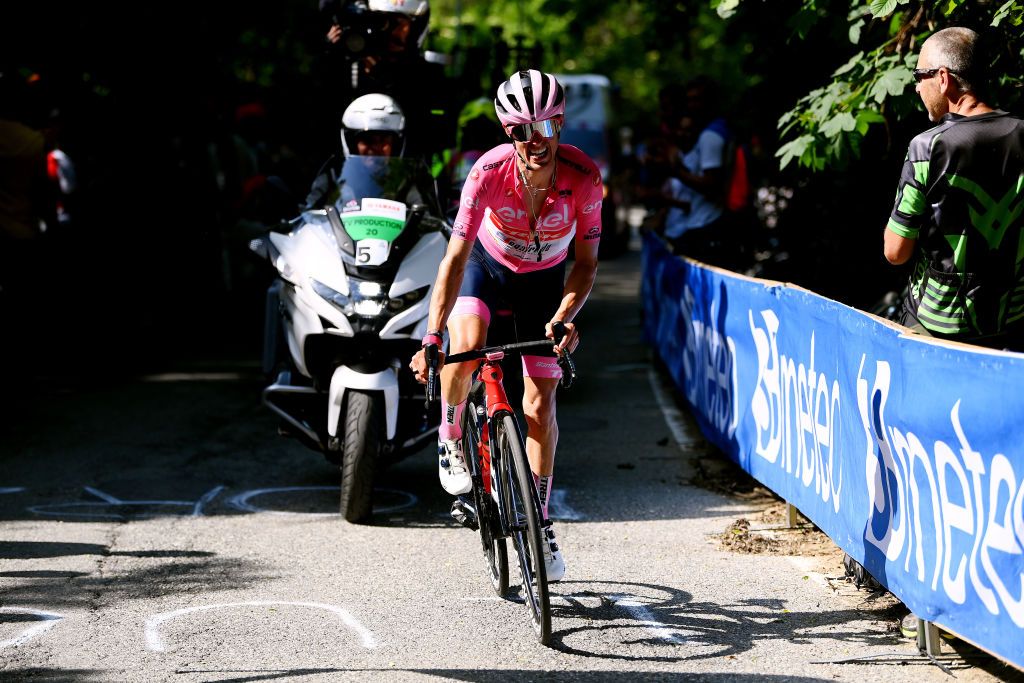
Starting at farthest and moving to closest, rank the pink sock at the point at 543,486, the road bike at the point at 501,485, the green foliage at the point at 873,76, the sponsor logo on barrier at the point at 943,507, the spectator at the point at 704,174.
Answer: the spectator at the point at 704,174 < the green foliage at the point at 873,76 < the pink sock at the point at 543,486 < the road bike at the point at 501,485 < the sponsor logo on barrier at the point at 943,507

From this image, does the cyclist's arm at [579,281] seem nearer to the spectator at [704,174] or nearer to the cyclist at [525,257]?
the cyclist at [525,257]

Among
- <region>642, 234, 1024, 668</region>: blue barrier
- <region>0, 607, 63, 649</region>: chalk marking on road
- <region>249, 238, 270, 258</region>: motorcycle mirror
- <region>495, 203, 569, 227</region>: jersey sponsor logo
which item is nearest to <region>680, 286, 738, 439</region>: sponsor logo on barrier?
<region>642, 234, 1024, 668</region>: blue barrier

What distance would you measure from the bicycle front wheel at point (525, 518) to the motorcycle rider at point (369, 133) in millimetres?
3130

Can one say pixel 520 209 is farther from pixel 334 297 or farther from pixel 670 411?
pixel 670 411

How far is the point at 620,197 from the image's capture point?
35.7 meters

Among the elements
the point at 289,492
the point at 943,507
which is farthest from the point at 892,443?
the point at 289,492

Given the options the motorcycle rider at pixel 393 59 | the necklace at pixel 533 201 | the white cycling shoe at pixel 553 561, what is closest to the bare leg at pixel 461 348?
the necklace at pixel 533 201

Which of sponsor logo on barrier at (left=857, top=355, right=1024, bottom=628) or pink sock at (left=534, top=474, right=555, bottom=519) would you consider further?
pink sock at (left=534, top=474, right=555, bottom=519)

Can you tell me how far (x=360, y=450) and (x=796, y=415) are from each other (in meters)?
2.16

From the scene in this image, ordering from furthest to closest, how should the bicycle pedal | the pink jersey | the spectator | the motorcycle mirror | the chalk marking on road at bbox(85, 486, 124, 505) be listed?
the spectator → the motorcycle mirror → the chalk marking on road at bbox(85, 486, 124, 505) → the bicycle pedal → the pink jersey

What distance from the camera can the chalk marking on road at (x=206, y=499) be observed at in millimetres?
7645

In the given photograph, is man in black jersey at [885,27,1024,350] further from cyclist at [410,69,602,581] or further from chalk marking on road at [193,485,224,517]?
chalk marking on road at [193,485,224,517]

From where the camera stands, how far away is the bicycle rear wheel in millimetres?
5957

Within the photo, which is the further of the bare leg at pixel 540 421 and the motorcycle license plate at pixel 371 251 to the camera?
the motorcycle license plate at pixel 371 251
